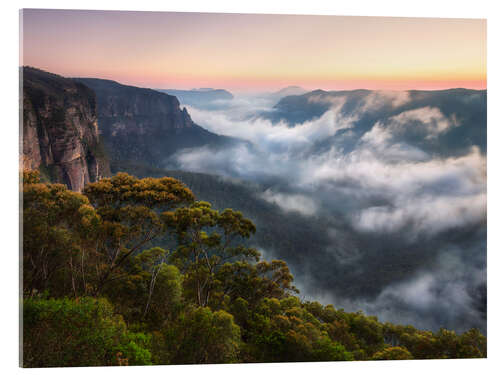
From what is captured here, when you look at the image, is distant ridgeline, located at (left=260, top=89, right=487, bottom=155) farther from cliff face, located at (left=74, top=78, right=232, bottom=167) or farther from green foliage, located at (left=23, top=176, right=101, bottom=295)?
green foliage, located at (left=23, top=176, right=101, bottom=295)

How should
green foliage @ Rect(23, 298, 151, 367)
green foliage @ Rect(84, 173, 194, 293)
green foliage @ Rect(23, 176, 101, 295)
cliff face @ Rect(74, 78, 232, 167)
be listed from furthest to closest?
cliff face @ Rect(74, 78, 232, 167)
green foliage @ Rect(84, 173, 194, 293)
green foliage @ Rect(23, 176, 101, 295)
green foliage @ Rect(23, 298, 151, 367)

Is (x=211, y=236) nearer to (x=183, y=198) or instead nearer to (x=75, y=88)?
(x=183, y=198)

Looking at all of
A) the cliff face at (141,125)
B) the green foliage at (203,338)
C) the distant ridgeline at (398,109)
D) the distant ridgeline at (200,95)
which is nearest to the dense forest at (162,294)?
the green foliage at (203,338)

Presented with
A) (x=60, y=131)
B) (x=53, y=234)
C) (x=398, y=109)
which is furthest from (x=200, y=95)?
(x=398, y=109)

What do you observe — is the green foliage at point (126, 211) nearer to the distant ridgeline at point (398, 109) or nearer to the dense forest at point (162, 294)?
the dense forest at point (162, 294)

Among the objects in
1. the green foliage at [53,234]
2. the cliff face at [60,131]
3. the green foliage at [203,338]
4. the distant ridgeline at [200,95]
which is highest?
the distant ridgeline at [200,95]

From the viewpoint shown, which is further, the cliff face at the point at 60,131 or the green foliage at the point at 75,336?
the cliff face at the point at 60,131

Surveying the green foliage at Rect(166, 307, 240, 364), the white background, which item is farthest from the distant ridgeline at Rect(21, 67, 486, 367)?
the white background
